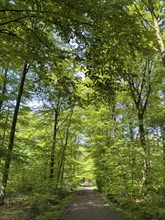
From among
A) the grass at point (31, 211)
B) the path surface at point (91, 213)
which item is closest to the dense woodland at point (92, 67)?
the grass at point (31, 211)

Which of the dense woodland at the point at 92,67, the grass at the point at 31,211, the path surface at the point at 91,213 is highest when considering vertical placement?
the dense woodland at the point at 92,67

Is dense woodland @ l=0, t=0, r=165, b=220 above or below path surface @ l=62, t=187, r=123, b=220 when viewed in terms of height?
above

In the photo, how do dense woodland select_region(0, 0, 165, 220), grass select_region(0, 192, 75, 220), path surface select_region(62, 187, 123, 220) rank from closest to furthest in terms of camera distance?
dense woodland select_region(0, 0, 165, 220), grass select_region(0, 192, 75, 220), path surface select_region(62, 187, 123, 220)

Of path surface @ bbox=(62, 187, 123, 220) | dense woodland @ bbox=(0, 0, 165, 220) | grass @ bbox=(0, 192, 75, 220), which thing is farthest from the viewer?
path surface @ bbox=(62, 187, 123, 220)

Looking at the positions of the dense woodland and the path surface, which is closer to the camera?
the dense woodland

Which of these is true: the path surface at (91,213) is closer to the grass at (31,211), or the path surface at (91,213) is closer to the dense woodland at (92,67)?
the grass at (31,211)

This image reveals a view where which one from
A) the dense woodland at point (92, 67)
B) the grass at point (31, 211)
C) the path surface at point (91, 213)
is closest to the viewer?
the dense woodland at point (92, 67)

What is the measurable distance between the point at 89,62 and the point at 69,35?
914 mm

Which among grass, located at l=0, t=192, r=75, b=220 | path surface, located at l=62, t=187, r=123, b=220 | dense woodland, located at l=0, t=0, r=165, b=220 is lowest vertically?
path surface, located at l=62, t=187, r=123, b=220

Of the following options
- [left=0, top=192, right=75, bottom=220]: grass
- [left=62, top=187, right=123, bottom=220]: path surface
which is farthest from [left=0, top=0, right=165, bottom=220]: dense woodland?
[left=62, top=187, right=123, bottom=220]: path surface

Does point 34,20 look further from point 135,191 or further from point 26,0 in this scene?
point 135,191

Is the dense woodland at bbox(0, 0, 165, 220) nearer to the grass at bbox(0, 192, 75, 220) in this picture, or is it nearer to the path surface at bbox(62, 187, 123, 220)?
the grass at bbox(0, 192, 75, 220)

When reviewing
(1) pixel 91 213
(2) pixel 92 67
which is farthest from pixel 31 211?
(2) pixel 92 67

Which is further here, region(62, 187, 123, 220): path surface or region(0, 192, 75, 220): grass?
region(62, 187, 123, 220): path surface
